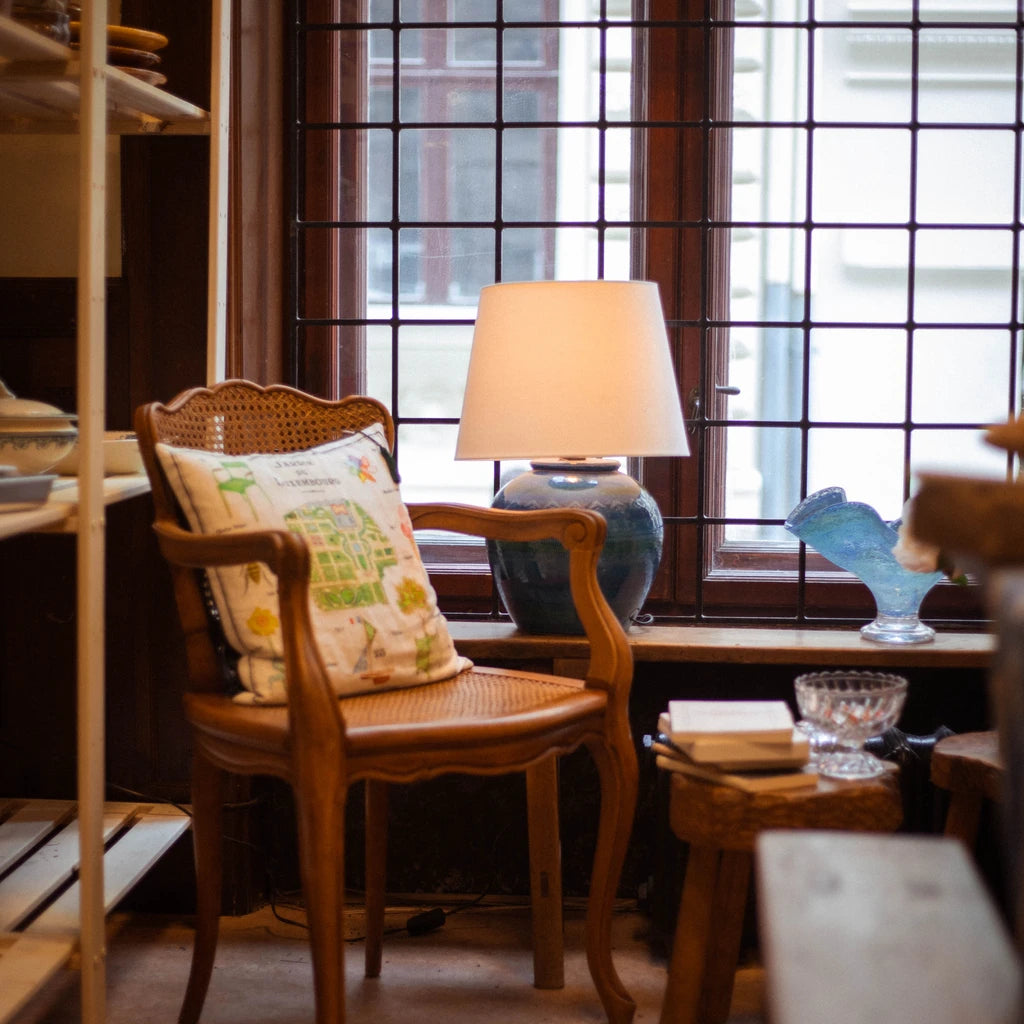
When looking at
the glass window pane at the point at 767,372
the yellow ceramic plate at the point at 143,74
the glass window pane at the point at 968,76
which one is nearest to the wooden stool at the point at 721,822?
the glass window pane at the point at 767,372

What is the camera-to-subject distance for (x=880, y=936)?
0.82m

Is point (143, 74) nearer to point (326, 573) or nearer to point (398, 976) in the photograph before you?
point (326, 573)

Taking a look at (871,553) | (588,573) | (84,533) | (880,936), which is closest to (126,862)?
(84,533)

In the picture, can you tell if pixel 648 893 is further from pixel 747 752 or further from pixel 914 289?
pixel 914 289

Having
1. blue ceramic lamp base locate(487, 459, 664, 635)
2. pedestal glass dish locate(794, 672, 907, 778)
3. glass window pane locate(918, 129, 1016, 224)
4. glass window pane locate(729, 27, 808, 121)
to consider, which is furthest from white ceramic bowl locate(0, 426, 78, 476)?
glass window pane locate(918, 129, 1016, 224)

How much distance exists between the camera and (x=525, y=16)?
2.70m

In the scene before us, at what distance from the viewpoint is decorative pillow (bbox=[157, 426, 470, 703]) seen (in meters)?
1.94

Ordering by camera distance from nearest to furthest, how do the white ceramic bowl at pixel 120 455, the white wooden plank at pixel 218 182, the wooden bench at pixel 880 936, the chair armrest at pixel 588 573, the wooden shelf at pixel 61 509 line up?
the wooden bench at pixel 880 936
the wooden shelf at pixel 61 509
the chair armrest at pixel 588 573
the white ceramic bowl at pixel 120 455
the white wooden plank at pixel 218 182

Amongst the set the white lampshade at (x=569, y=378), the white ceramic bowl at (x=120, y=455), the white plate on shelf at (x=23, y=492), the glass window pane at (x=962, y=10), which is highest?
the glass window pane at (x=962, y=10)

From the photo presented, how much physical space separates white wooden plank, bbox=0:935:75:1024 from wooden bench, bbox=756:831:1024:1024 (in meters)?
1.10

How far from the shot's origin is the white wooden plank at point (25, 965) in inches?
63.5

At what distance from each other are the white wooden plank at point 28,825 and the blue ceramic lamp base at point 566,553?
35.9 inches

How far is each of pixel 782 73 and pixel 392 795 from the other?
5.65 ft

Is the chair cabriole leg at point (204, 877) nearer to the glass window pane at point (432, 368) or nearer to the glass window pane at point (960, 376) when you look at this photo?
the glass window pane at point (432, 368)
